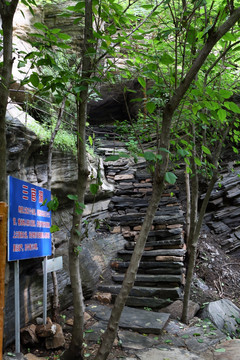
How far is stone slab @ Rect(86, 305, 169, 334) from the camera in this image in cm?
454

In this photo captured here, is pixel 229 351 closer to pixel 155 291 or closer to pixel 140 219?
pixel 155 291

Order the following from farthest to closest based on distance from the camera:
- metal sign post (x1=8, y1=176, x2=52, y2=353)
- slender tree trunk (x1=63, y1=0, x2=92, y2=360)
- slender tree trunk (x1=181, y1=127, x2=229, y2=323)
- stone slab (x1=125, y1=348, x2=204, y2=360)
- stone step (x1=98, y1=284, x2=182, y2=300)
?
1. stone step (x1=98, y1=284, x2=182, y2=300)
2. slender tree trunk (x1=181, y1=127, x2=229, y2=323)
3. stone slab (x1=125, y1=348, x2=204, y2=360)
4. metal sign post (x1=8, y1=176, x2=52, y2=353)
5. slender tree trunk (x1=63, y1=0, x2=92, y2=360)

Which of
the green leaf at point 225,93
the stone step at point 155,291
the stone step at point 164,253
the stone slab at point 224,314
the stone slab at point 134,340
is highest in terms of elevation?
the green leaf at point 225,93

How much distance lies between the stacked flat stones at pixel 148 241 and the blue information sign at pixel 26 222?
8.44ft

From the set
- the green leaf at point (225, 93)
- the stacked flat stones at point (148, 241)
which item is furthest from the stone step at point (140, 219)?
the green leaf at point (225, 93)

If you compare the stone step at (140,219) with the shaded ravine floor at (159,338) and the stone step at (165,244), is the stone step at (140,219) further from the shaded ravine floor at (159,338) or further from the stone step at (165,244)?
the shaded ravine floor at (159,338)

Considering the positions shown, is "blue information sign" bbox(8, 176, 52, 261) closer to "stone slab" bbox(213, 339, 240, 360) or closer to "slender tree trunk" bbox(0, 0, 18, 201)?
"slender tree trunk" bbox(0, 0, 18, 201)

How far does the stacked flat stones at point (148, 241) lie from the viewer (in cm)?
569

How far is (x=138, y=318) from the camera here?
4.89m

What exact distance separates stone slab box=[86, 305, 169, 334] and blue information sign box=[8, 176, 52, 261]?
1.73 metres

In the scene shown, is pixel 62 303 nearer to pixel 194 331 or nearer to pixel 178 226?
pixel 194 331

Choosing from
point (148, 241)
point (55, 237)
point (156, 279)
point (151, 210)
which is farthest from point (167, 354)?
point (148, 241)

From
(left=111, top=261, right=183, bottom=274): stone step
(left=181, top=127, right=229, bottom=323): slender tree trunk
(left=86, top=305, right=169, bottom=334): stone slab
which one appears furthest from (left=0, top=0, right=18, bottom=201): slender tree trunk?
(left=111, top=261, right=183, bottom=274): stone step

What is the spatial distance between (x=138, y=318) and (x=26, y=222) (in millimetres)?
2783
